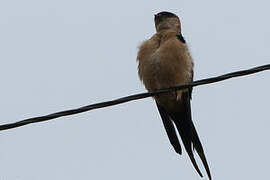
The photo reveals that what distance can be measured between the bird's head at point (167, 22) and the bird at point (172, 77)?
0.02 meters

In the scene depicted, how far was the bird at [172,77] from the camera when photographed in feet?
20.3

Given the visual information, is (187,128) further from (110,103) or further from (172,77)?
(110,103)

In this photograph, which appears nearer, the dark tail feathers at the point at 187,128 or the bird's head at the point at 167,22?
the dark tail feathers at the point at 187,128

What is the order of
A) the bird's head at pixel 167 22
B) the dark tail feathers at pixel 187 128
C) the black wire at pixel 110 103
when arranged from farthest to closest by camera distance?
1. the bird's head at pixel 167 22
2. the dark tail feathers at pixel 187 128
3. the black wire at pixel 110 103

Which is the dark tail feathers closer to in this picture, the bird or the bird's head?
the bird

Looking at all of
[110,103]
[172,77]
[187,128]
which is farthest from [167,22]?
[110,103]

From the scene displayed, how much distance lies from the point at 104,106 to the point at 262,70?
1011 mm

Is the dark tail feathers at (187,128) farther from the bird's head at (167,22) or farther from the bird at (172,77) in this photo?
the bird's head at (167,22)

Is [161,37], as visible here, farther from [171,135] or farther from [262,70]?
[262,70]

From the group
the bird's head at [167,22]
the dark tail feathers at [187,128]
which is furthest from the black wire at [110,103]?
the bird's head at [167,22]

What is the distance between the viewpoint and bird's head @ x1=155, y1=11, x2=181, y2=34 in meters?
6.85

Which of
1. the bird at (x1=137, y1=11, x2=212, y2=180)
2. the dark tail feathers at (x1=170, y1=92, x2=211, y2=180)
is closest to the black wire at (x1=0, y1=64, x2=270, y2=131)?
the bird at (x1=137, y1=11, x2=212, y2=180)

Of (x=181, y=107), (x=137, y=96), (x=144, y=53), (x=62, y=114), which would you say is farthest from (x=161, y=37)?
(x=62, y=114)

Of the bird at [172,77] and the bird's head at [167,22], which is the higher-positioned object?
the bird's head at [167,22]
